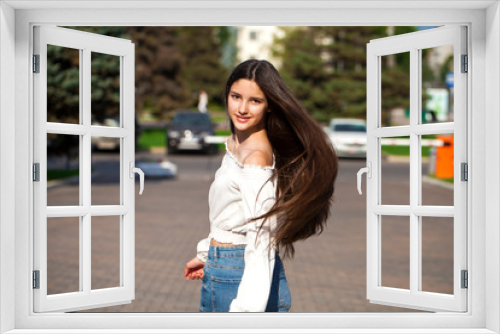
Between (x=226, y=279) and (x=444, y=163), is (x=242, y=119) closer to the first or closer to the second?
(x=226, y=279)

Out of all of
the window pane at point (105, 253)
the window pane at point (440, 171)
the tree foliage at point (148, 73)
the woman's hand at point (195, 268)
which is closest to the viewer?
the woman's hand at point (195, 268)

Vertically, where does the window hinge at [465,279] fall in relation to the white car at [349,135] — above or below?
below

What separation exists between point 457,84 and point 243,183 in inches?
57.6

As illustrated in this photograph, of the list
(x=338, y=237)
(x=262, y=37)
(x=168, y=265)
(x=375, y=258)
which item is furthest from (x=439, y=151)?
(x=262, y=37)

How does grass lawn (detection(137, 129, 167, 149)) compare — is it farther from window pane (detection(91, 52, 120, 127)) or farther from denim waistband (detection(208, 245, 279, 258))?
denim waistband (detection(208, 245, 279, 258))

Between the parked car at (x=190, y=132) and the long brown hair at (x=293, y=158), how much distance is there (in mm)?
22954

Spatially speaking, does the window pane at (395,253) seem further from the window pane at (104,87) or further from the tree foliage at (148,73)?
the window pane at (104,87)

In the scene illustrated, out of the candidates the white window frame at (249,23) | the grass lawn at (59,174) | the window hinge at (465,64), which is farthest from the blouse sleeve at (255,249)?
the grass lawn at (59,174)

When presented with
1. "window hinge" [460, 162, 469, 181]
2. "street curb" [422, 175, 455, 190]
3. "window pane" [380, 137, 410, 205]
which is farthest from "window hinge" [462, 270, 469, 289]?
"street curb" [422, 175, 455, 190]

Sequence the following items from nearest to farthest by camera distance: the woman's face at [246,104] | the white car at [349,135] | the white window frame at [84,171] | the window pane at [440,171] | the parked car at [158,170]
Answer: the woman's face at [246,104]
the white window frame at [84,171]
the window pane at [440,171]
the parked car at [158,170]
the white car at [349,135]

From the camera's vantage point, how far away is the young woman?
3307mm

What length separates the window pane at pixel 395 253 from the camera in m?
7.32

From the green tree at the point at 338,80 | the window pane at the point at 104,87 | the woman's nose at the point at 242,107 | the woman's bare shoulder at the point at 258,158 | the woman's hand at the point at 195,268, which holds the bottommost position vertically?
the woman's hand at the point at 195,268

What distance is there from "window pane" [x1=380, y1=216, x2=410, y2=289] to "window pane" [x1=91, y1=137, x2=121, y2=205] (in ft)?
14.2
